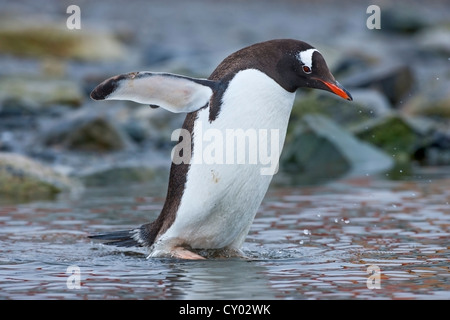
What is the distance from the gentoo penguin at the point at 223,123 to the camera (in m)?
6.27

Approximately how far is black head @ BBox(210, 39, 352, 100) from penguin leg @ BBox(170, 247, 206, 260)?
3.66 feet

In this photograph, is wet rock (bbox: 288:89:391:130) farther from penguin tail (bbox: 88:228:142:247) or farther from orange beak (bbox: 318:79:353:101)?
orange beak (bbox: 318:79:353:101)

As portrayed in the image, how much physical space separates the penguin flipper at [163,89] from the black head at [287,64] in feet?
0.65

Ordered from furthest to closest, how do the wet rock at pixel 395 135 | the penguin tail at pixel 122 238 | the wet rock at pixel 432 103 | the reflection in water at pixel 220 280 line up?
the wet rock at pixel 432 103, the wet rock at pixel 395 135, the penguin tail at pixel 122 238, the reflection in water at pixel 220 280

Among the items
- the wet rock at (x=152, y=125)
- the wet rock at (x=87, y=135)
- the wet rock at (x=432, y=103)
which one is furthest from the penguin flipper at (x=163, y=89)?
the wet rock at (x=432, y=103)

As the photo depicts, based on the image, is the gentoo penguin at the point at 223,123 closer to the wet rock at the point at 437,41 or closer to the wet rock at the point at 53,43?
the wet rock at the point at 437,41

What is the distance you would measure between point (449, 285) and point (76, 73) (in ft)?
58.5

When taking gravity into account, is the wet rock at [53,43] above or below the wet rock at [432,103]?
above

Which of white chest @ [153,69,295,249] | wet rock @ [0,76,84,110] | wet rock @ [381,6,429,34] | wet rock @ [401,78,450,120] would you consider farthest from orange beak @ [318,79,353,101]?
wet rock @ [381,6,429,34]

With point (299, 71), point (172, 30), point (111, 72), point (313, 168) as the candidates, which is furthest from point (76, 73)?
point (299, 71)

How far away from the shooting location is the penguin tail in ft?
22.7

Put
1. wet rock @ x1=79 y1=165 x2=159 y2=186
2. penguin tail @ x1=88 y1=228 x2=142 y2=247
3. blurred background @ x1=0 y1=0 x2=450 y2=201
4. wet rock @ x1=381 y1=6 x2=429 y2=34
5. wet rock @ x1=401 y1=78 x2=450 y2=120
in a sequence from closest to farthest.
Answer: penguin tail @ x1=88 y1=228 x2=142 y2=247 → wet rock @ x1=79 y1=165 x2=159 y2=186 → blurred background @ x1=0 y1=0 x2=450 y2=201 → wet rock @ x1=401 y1=78 x2=450 y2=120 → wet rock @ x1=381 y1=6 x2=429 y2=34

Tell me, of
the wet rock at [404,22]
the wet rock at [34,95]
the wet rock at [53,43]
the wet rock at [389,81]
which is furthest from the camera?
the wet rock at [404,22]

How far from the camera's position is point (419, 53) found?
2423cm
